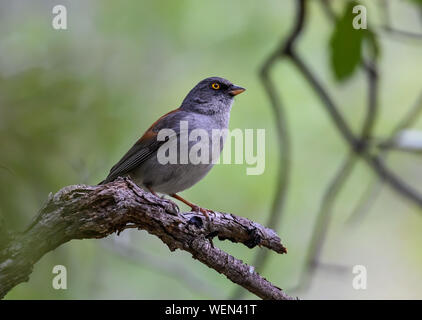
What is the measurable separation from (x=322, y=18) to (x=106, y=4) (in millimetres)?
4008

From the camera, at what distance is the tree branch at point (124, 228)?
3285mm

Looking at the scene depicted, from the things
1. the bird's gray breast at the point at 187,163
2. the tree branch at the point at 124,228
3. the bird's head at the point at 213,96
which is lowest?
the tree branch at the point at 124,228

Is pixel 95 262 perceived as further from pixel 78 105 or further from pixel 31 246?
pixel 31 246

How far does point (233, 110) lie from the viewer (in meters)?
8.95

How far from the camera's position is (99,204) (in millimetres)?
3512

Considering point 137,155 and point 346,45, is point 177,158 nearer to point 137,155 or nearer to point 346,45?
point 137,155

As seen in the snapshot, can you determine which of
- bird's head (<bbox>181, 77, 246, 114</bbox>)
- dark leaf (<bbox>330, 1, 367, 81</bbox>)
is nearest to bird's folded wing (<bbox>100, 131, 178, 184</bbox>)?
bird's head (<bbox>181, 77, 246, 114</bbox>)

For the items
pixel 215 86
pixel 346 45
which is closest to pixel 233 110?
pixel 215 86

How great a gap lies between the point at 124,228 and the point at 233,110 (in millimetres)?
5498

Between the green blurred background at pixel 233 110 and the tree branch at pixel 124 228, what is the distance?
2718 mm

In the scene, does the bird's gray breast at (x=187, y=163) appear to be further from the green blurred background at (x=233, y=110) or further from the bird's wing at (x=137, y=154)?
the green blurred background at (x=233, y=110)

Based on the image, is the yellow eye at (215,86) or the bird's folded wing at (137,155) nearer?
the bird's folded wing at (137,155)

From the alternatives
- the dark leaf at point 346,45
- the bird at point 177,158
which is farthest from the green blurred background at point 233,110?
the dark leaf at point 346,45

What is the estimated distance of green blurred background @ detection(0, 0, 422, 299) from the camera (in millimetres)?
7555
